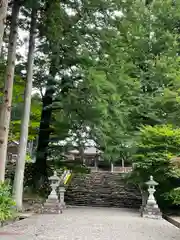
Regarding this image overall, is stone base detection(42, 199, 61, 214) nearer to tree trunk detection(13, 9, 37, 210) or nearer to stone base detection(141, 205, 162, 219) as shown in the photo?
tree trunk detection(13, 9, 37, 210)

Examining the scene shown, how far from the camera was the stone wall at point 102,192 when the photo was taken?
1619cm

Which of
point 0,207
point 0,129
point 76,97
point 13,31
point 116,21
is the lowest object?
point 0,207

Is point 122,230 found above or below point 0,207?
below

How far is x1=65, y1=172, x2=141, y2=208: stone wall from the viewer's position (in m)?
16.2

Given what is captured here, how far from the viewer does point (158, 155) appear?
12555 mm

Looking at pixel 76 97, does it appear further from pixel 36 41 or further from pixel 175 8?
pixel 175 8

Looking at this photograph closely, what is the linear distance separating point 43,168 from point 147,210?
570 centimetres

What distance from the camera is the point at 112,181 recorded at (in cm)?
1900

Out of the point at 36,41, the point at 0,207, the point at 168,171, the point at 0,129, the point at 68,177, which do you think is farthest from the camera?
the point at 68,177

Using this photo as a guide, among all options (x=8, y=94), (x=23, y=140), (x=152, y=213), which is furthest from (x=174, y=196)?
(x=8, y=94)

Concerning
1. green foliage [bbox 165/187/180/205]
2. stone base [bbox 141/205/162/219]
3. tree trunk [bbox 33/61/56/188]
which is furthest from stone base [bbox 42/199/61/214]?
green foliage [bbox 165/187/180/205]

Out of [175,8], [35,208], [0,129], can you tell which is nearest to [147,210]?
[35,208]

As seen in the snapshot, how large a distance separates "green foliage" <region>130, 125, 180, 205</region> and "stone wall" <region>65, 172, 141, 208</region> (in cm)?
315

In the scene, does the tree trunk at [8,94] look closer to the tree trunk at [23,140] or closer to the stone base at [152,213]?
the tree trunk at [23,140]
